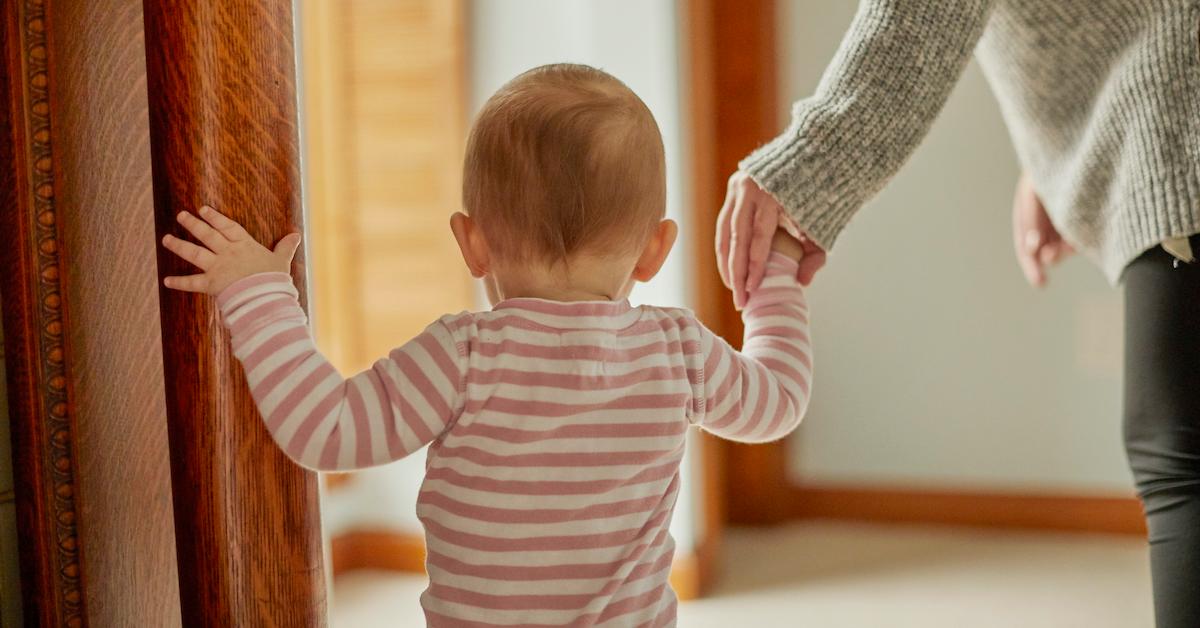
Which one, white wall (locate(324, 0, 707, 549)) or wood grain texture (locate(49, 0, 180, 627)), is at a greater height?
white wall (locate(324, 0, 707, 549))

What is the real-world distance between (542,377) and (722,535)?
1.52 metres

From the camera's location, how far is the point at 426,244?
2.09 m

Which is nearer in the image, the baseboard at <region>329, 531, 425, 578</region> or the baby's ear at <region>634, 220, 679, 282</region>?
the baby's ear at <region>634, 220, 679, 282</region>

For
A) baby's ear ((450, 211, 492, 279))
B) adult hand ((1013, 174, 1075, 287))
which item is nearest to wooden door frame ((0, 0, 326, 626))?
baby's ear ((450, 211, 492, 279))

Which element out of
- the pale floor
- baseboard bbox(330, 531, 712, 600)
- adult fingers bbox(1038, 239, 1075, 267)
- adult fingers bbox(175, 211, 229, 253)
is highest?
adult fingers bbox(175, 211, 229, 253)

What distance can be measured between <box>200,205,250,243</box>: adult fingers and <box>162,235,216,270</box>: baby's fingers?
0.02 m

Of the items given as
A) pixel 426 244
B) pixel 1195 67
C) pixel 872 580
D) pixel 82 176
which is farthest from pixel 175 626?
pixel 872 580

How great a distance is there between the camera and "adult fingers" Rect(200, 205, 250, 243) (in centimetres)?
82

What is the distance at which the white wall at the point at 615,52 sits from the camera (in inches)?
71.4

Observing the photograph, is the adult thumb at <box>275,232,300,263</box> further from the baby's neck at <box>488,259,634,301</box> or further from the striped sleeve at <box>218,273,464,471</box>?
the baby's neck at <box>488,259,634,301</box>

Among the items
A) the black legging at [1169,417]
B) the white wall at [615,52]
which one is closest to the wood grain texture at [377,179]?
the white wall at [615,52]

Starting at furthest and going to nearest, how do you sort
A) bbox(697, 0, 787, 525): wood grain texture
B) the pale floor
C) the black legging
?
bbox(697, 0, 787, 525): wood grain texture
the pale floor
the black legging

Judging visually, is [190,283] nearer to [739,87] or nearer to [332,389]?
[332,389]

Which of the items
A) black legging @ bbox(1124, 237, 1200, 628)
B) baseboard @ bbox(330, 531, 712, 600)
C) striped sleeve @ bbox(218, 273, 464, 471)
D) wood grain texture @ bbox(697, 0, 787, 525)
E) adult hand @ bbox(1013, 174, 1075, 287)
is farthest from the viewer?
wood grain texture @ bbox(697, 0, 787, 525)
